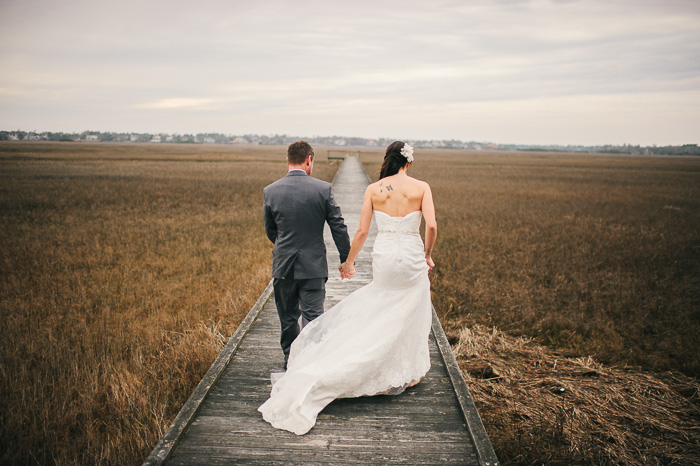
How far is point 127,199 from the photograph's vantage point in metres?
18.1

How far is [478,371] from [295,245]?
321 centimetres

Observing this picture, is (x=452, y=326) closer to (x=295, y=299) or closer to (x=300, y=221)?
(x=295, y=299)

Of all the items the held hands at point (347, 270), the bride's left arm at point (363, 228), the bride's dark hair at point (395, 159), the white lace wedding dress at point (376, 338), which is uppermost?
the bride's dark hair at point (395, 159)

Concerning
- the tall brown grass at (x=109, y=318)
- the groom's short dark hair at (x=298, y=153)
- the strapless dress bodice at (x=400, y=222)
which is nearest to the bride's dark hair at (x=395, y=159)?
the strapless dress bodice at (x=400, y=222)

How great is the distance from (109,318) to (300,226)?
14.5 feet

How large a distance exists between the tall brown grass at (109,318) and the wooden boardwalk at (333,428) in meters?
0.56

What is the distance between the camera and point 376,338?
3.37 m

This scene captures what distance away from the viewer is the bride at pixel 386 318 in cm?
329

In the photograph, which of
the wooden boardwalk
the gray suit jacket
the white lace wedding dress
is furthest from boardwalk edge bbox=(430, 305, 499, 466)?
the gray suit jacket

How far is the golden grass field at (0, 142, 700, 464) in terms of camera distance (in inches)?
145

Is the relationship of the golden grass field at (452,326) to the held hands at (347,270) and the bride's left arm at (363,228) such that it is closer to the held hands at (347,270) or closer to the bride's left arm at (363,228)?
the held hands at (347,270)

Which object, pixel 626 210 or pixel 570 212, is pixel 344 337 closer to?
pixel 570 212

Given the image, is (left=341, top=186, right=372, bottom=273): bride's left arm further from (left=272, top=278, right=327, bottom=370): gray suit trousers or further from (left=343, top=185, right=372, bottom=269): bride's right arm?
(left=272, top=278, right=327, bottom=370): gray suit trousers

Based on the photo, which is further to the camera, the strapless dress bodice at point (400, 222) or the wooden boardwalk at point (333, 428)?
the strapless dress bodice at point (400, 222)
